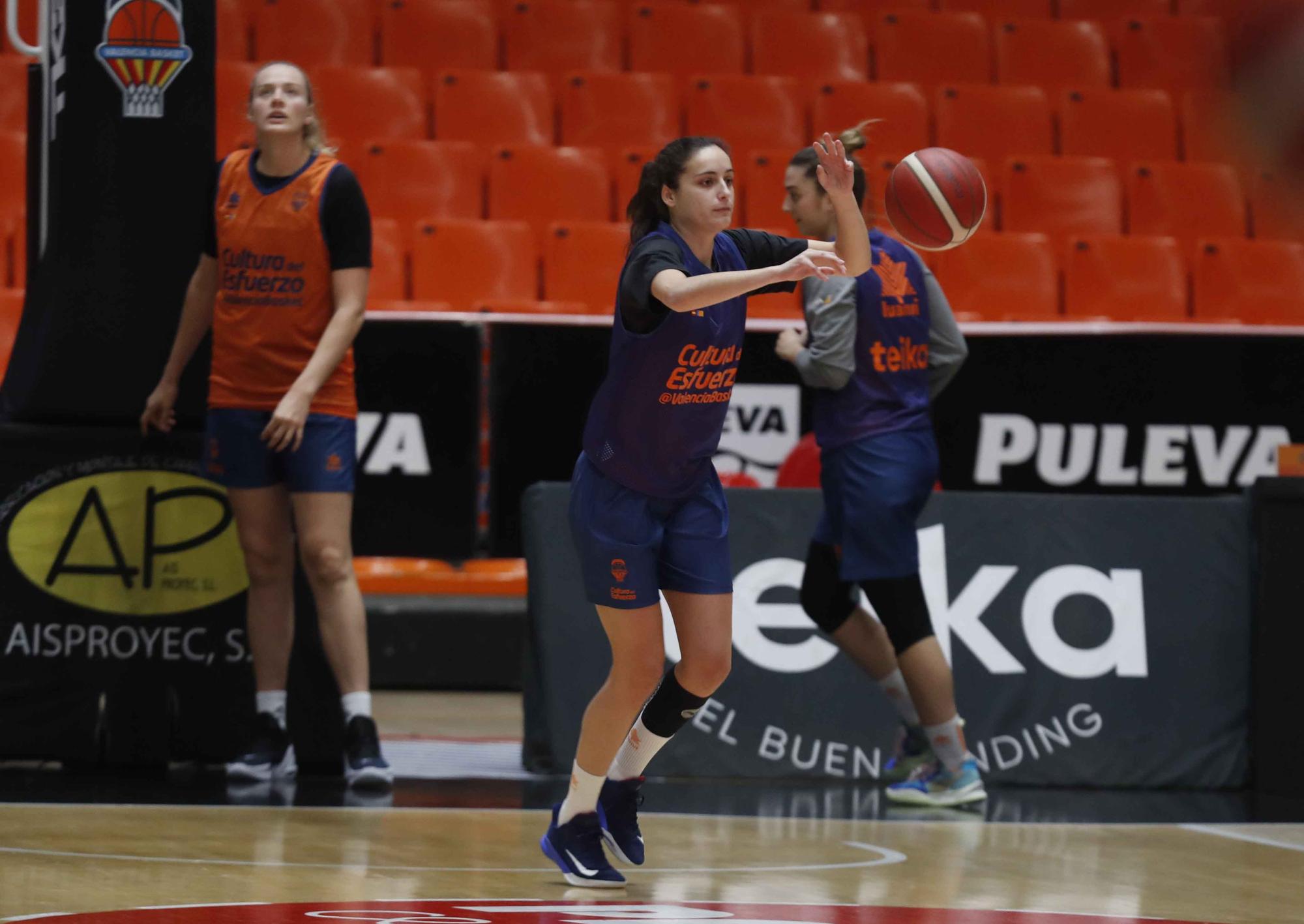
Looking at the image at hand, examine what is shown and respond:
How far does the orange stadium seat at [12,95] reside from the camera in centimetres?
961

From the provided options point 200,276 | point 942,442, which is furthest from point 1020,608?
point 200,276

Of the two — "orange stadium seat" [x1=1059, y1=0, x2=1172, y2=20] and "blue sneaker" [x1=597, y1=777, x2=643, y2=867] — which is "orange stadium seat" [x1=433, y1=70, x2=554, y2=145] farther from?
"blue sneaker" [x1=597, y1=777, x2=643, y2=867]

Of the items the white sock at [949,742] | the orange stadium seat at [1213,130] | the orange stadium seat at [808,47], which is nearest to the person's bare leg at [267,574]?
the white sock at [949,742]

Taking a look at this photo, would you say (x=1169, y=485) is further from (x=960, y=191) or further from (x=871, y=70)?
(x=871, y=70)

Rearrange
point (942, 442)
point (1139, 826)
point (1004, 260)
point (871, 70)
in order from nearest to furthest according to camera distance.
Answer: point (1139, 826)
point (942, 442)
point (1004, 260)
point (871, 70)

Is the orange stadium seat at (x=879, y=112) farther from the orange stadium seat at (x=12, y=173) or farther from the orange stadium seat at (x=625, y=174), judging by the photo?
the orange stadium seat at (x=12, y=173)

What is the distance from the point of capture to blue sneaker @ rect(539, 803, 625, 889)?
12.0 feet

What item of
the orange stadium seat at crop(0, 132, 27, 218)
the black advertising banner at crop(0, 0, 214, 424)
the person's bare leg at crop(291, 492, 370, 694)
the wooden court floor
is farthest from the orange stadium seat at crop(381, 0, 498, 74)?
the wooden court floor

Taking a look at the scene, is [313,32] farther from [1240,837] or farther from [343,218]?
[1240,837]

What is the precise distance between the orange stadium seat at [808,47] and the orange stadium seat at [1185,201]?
6.09 feet

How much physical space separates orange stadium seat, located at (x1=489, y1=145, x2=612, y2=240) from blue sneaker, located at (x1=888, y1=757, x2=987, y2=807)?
502cm

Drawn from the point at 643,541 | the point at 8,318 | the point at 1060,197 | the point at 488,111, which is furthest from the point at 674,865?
the point at 1060,197

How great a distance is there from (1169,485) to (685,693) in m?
4.21

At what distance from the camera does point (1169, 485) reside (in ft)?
24.3
